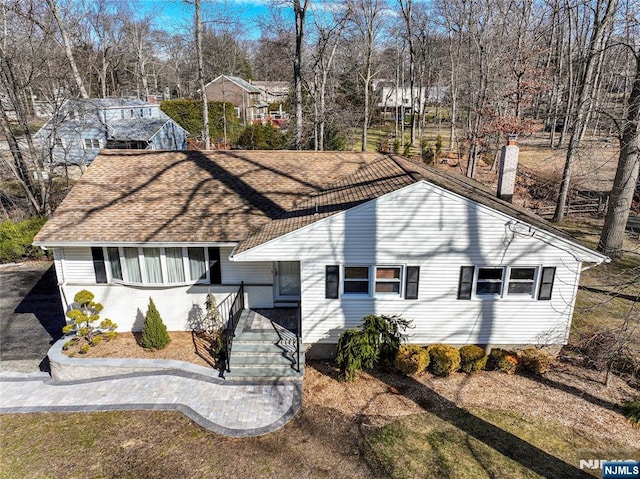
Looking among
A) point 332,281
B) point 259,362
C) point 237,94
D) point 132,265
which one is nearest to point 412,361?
point 332,281

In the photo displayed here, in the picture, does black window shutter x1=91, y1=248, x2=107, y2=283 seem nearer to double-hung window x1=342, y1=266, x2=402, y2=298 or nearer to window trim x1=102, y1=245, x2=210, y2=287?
window trim x1=102, y1=245, x2=210, y2=287

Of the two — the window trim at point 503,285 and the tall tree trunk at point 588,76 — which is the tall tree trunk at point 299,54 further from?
the window trim at point 503,285

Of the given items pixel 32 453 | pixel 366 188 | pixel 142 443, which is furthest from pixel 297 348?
pixel 32 453

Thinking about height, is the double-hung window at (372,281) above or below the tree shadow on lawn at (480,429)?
above

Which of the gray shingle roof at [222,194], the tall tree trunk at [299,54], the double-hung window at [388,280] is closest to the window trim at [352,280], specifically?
the double-hung window at [388,280]

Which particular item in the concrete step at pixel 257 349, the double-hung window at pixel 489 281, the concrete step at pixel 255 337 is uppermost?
the double-hung window at pixel 489 281

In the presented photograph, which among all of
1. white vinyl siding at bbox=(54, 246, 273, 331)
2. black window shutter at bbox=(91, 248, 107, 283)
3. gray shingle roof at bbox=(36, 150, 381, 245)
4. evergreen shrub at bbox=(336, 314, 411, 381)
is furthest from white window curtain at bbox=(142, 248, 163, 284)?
evergreen shrub at bbox=(336, 314, 411, 381)
